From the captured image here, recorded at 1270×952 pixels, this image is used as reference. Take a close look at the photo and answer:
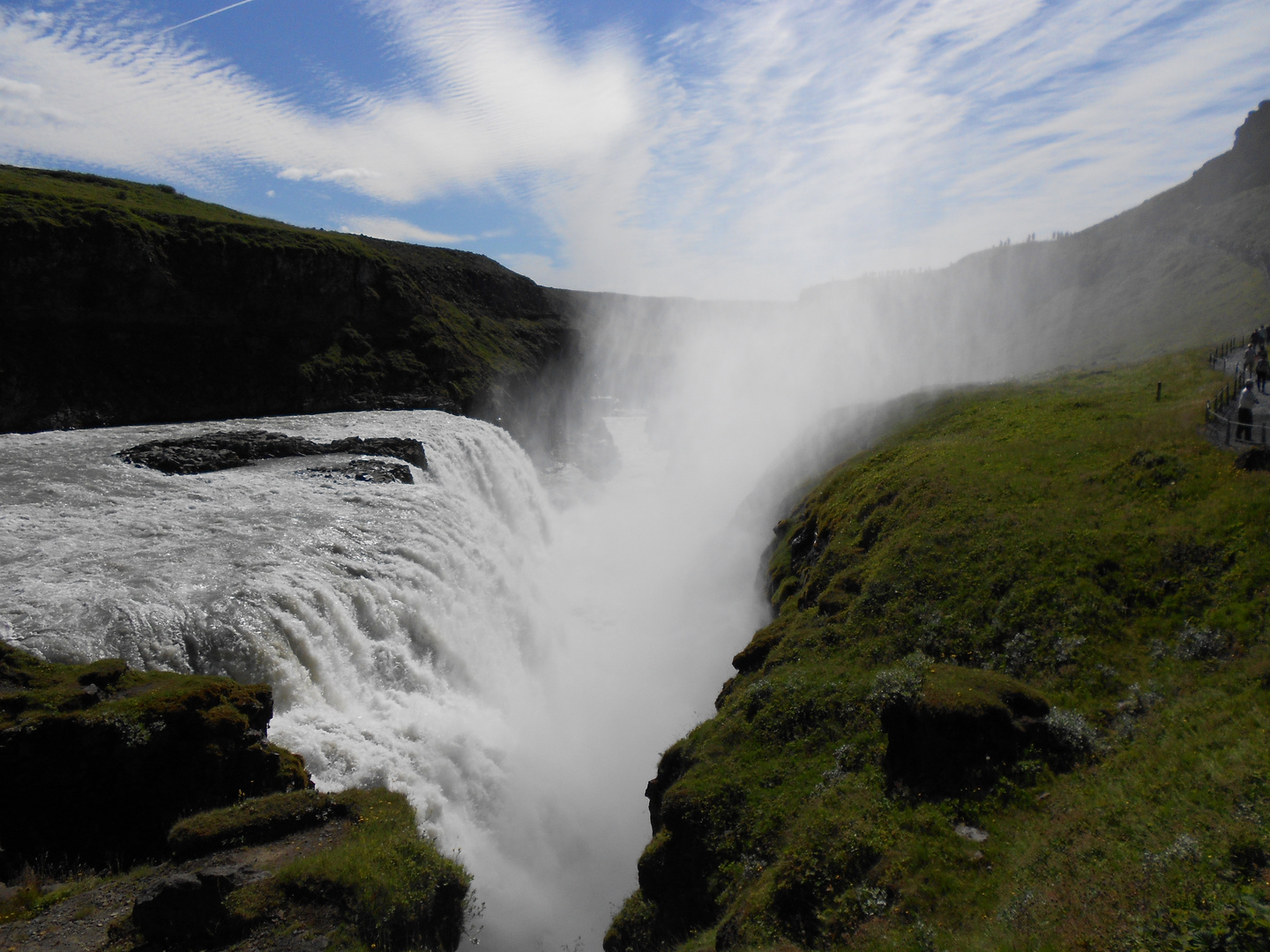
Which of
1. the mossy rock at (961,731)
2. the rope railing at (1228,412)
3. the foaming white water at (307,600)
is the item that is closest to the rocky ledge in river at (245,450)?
the foaming white water at (307,600)

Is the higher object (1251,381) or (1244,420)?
(1251,381)

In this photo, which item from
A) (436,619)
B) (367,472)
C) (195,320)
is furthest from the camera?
(195,320)

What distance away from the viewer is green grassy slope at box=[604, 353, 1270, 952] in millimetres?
7988

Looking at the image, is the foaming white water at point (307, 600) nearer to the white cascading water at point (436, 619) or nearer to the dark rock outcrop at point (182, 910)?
the white cascading water at point (436, 619)

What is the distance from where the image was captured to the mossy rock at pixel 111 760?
35.8ft

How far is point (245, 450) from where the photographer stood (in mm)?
34062

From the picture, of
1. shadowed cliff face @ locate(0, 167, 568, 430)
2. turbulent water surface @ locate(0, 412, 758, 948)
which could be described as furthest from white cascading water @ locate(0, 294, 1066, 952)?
shadowed cliff face @ locate(0, 167, 568, 430)

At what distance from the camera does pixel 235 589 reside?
717 inches

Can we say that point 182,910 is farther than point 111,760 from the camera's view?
No

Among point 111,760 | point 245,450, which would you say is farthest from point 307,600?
point 245,450

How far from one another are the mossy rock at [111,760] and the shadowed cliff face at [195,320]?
37040 millimetres

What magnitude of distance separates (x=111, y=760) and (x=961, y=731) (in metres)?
14.8

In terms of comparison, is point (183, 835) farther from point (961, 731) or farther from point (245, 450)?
point (245, 450)

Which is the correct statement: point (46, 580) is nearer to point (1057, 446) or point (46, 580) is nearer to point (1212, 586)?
point (1212, 586)
